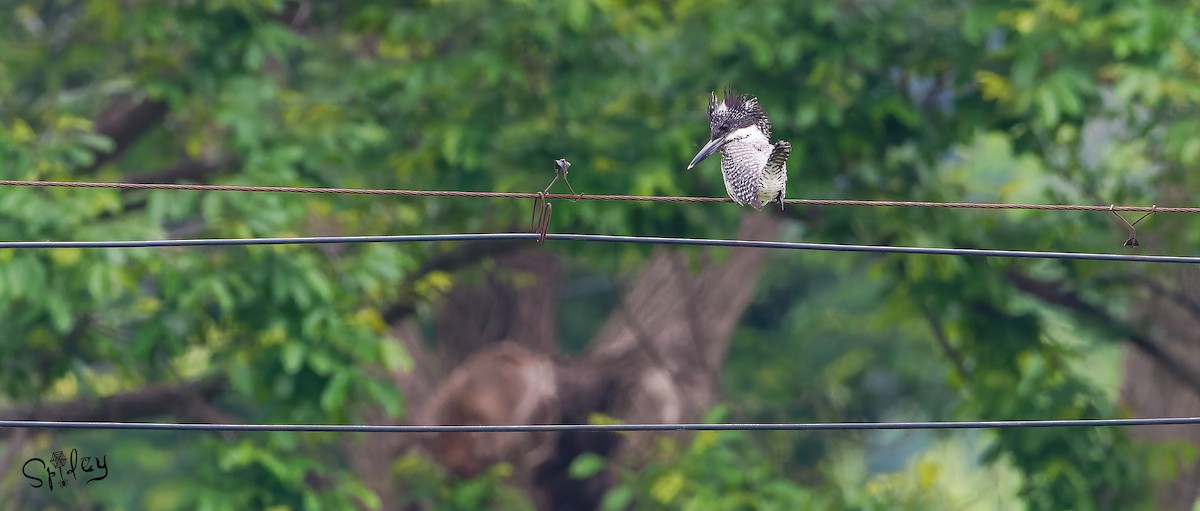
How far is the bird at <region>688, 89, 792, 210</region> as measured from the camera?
238 inches

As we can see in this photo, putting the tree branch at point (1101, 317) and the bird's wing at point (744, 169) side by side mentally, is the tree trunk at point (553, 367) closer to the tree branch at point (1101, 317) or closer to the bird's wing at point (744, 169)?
the tree branch at point (1101, 317)

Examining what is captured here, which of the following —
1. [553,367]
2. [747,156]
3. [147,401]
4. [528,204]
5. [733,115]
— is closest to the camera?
[747,156]

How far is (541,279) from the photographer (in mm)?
13820

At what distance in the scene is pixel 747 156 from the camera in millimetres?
6180

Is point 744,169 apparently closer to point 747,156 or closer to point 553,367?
point 747,156

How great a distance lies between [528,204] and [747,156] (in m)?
4.38

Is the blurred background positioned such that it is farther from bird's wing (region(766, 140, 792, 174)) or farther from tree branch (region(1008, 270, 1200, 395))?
bird's wing (region(766, 140, 792, 174))

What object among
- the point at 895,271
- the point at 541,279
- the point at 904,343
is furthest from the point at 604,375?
the point at 904,343

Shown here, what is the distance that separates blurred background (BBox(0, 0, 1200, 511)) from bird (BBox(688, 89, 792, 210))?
2684 mm

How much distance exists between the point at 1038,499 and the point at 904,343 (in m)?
5.96

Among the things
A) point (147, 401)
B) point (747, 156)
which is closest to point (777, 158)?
point (747, 156)

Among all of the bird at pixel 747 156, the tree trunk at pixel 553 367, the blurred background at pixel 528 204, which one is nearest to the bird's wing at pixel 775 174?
the bird at pixel 747 156

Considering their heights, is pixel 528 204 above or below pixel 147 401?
above

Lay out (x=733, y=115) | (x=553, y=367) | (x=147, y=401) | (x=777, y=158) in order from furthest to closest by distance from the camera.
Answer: (x=553, y=367), (x=147, y=401), (x=733, y=115), (x=777, y=158)
